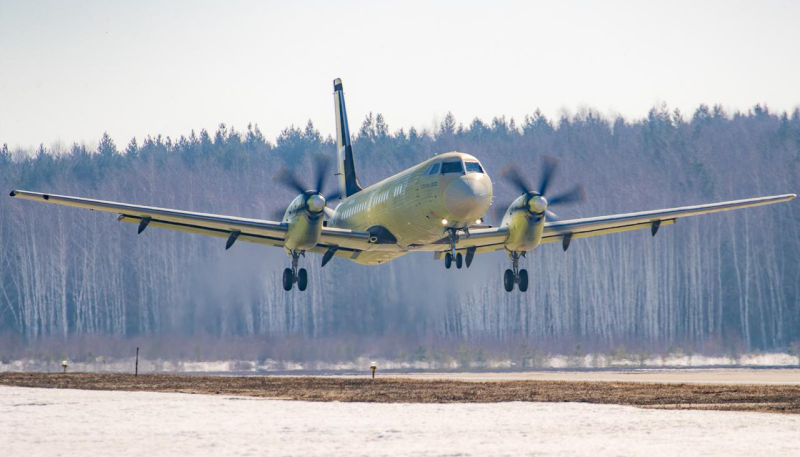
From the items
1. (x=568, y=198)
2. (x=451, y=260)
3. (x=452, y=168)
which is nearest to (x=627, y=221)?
(x=568, y=198)

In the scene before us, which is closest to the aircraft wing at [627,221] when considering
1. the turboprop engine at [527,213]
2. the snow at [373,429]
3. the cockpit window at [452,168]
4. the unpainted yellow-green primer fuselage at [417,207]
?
the turboprop engine at [527,213]

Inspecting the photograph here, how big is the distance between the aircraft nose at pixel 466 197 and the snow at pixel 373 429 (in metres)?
6.88

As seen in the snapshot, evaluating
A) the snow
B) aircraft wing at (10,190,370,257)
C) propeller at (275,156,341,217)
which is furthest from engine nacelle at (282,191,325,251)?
the snow

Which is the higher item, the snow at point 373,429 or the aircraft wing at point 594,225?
the aircraft wing at point 594,225

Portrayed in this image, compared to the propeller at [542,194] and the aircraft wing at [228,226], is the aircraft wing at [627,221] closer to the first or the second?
the propeller at [542,194]

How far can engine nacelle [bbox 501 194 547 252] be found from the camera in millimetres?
31281

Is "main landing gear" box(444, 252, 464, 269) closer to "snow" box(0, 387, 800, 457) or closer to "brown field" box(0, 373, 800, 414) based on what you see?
"brown field" box(0, 373, 800, 414)

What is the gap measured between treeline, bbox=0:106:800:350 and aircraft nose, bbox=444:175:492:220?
2621cm

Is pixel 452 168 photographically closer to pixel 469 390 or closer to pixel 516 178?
pixel 516 178

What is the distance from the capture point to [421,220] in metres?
30.5

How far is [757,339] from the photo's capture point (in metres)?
74.1

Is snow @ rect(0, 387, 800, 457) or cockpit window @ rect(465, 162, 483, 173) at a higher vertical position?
cockpit window @ rect(465, 162, 483, 173)

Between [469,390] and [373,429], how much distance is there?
10216 mm

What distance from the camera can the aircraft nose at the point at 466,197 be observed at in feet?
94.5
